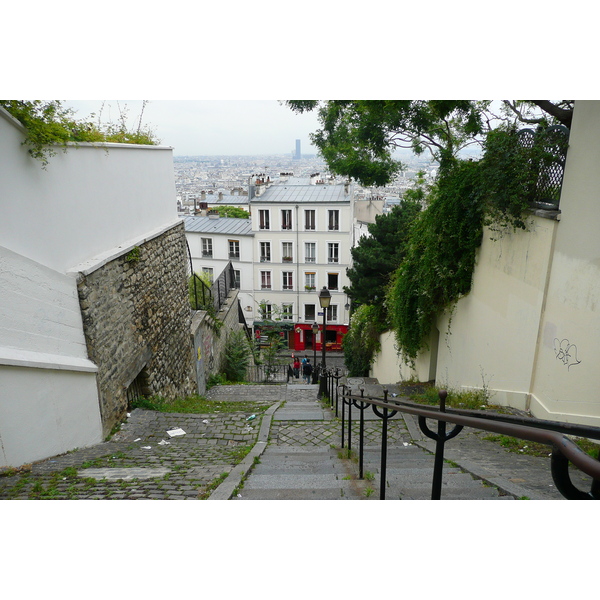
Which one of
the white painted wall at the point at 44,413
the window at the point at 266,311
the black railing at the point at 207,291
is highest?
the white painted wall at the point at 44,413

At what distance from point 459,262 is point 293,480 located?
4854mm

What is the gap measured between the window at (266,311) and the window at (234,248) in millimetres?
3473

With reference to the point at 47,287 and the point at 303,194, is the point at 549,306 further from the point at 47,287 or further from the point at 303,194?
the point at 303,194

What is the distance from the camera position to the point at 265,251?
26.4 meters

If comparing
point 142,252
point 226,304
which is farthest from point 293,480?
point 226,304

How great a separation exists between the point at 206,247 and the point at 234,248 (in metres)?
2.11

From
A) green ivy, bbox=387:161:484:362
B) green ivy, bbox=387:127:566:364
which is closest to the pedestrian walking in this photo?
green ivy, bbox=387:127:566:364

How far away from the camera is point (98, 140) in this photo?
17.1 ft

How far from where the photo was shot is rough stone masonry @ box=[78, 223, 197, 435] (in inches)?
199

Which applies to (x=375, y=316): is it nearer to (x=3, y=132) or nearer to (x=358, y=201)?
(x=3, y=132)

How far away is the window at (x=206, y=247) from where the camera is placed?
27516 mm

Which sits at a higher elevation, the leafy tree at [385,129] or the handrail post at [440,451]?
the leafy tree at [385,129]

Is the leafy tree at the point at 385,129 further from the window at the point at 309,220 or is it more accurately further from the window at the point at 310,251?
the window at the point at 310,251

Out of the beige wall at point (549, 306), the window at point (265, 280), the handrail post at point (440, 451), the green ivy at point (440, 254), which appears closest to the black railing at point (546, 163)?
the beige wall at point (549, 306)
